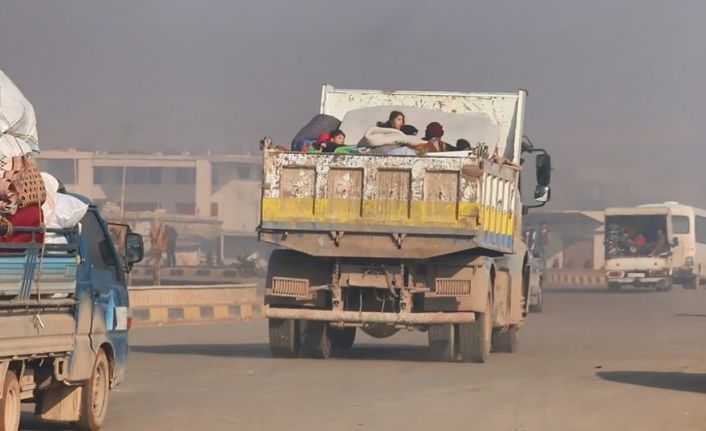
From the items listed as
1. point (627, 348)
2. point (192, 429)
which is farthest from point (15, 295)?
point (627, 348)

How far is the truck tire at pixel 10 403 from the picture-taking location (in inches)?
380

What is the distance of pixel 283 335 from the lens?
1878cm

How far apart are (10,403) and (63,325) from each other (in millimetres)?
740

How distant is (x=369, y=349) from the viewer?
22000 millimetres

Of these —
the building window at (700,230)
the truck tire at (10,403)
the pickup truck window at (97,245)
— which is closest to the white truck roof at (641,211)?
the building window at (700,230)

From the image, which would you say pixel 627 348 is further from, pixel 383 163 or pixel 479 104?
pixel 383 163

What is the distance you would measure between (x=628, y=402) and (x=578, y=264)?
75.0 m

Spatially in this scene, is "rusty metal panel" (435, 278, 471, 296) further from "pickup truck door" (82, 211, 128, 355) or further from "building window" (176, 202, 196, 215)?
"building window" (176, 202, 196, 215)

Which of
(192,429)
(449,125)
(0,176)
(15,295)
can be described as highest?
(449,125)

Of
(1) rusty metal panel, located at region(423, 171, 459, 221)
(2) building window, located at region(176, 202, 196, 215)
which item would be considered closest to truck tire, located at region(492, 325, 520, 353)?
(1) rusty metal panel, located at region(423, 171, 459, 221)

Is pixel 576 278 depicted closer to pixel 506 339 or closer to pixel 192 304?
pixel 192 304

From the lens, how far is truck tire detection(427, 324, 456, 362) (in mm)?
18672

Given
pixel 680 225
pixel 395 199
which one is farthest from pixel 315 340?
pixel 680 225

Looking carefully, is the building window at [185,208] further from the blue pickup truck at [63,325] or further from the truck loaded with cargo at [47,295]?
the truck loaded with cargo at [47,295]
